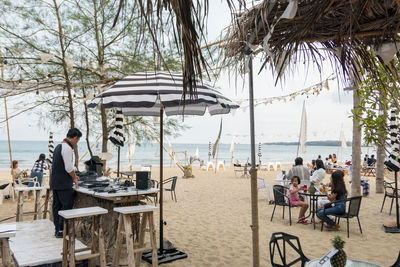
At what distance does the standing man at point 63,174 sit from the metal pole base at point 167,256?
1234mm

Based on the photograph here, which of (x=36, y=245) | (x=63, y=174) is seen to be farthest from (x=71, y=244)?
(x=63, y=174)

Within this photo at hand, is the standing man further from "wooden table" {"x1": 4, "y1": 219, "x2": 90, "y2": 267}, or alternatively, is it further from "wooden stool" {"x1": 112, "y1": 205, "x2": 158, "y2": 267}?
"wooden stool" {"x1": 112, "y1": 205, "x2": 158, "y2": 267}

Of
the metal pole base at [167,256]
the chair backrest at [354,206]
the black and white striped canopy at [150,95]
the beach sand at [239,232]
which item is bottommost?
the beach sand at [239,232]

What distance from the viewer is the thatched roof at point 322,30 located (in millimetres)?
2135

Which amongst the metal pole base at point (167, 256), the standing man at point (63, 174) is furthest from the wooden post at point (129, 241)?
the standing man at point (63, 174)

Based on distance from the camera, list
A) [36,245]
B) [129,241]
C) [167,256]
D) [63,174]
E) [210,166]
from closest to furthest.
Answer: [129,241] < [36,245] < [167,256] < [63,174] < [210,166]

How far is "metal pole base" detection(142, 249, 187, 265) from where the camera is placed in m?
4.04

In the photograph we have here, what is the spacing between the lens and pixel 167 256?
4176mm

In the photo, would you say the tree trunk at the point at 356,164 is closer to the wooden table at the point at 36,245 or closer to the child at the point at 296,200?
the child at the point at 296,200

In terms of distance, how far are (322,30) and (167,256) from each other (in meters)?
3.33

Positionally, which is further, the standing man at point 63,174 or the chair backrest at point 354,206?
the chair backrest at point 354,206

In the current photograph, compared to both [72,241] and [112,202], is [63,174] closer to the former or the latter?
[112,202]

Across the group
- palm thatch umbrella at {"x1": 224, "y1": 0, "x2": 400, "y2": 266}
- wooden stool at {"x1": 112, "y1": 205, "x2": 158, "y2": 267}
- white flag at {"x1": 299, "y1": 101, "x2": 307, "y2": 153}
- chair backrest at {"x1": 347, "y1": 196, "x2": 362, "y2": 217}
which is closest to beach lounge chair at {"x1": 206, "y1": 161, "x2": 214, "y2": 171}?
white flag at {"x1": 299, "y1": 101, "x2": 307, "y2": 153}

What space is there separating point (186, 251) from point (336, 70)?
3.20 metres
